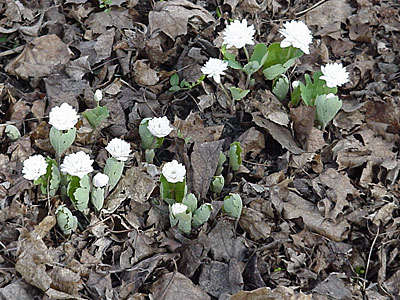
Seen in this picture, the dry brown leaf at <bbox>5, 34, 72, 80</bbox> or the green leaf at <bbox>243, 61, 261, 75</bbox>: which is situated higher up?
the green leaf at <bbox>243, 61, 261, 75</bbox>

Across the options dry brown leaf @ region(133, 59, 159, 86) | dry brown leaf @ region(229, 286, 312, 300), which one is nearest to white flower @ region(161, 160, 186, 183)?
dry brown leaf @ region(229, 286, 312, 300)

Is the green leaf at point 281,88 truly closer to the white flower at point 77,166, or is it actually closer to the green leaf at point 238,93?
the green leaf at point 238,93

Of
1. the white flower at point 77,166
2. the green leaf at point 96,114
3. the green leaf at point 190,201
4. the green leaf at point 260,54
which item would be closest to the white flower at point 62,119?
the white flower at point 77,166

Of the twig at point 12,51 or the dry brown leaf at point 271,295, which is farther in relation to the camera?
the twig at point 12,51

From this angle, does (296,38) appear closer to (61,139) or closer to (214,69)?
(214,69)

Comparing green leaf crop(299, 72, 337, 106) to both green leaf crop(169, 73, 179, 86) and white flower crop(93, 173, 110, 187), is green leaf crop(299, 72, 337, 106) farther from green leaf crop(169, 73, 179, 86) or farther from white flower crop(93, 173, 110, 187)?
white flower crop(93, 173, 110, 187)

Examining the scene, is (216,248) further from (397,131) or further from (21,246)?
(397,131)

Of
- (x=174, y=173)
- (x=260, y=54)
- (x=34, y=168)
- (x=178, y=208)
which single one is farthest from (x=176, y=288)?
(x=260, y=54)
